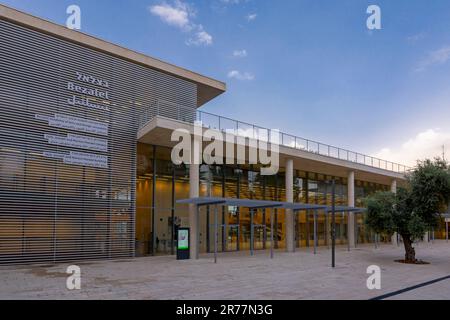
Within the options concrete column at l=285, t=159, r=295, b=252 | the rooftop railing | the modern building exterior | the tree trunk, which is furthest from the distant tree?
the modern building exterior

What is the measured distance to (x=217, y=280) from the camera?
43.8 ft

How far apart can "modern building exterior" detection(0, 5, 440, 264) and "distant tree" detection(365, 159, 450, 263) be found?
7.08m

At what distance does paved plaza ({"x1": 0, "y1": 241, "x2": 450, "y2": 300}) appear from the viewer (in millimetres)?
10734

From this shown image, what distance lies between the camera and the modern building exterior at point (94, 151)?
17.9 m

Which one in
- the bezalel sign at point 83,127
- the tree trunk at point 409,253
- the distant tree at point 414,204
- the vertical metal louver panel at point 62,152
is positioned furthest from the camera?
the tree trunk at point 409,253

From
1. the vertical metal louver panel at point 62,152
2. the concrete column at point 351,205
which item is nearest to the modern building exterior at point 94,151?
the vertical metal louver panel at point 62,152

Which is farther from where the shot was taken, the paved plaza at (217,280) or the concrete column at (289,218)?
the concrete column at (289,218)

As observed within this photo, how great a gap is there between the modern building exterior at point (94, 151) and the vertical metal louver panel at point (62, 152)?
0.05m

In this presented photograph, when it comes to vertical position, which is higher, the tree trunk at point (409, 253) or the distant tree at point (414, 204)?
the distant tree at point (414, 204)

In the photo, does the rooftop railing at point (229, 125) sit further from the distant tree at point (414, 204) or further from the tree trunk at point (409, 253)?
the tree trunk at point (409, 253)

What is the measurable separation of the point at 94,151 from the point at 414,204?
1597 cm
